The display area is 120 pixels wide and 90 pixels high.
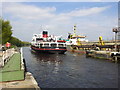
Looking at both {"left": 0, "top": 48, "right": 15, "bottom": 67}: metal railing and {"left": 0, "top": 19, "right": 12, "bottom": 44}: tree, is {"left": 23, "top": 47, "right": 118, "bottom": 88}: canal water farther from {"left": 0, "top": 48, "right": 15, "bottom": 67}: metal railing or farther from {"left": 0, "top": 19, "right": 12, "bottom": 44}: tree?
{"left": 0, "top": 19, "right": 12, "bottom": 44}: tree

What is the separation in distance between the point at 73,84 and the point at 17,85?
27.7ft

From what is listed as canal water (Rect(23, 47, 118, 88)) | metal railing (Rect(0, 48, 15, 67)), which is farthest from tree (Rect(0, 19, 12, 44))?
metal railing (Rect(0, 48, 15, 67))

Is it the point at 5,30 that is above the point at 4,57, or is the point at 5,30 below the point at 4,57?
above

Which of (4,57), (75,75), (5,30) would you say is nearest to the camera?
(4,57)

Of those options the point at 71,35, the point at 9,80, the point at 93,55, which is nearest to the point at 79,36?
the point at 71,35

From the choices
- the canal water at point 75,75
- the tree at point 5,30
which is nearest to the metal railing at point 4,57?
the canal water at point 75,75

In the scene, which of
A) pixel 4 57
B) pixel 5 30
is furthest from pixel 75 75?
pixel 5 30

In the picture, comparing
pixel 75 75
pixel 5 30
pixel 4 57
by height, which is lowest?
pixel 75 75

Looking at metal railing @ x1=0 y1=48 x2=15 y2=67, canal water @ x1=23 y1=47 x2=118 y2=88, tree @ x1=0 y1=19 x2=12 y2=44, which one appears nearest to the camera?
metal railing @ x1=0 y1=48 x2=15 y2=67

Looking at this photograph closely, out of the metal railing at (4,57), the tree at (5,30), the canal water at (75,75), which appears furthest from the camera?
the tree at (5,30)

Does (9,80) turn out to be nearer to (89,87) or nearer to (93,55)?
(89,87)

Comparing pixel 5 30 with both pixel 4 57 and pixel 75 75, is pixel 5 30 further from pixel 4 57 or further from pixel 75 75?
pixel 75 75

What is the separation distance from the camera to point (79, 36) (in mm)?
111188

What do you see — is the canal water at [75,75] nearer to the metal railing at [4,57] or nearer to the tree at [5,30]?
the metal railing at [4,57]
